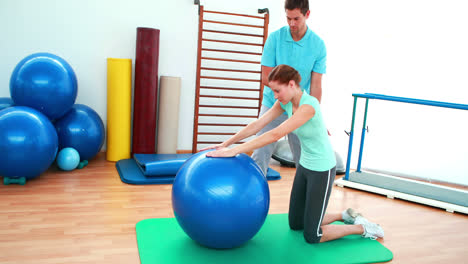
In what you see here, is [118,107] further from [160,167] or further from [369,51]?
[369,51]

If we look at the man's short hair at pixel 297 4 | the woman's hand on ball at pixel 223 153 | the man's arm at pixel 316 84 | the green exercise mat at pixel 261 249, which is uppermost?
the man's short hair at pixel 297 4

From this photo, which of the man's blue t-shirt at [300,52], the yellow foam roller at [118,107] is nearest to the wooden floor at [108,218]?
the yellow foam roller at [118,107]

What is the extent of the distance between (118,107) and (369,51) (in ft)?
9.85

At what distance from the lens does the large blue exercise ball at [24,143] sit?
3.15 meters

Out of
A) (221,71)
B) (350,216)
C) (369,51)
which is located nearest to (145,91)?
(221,71)

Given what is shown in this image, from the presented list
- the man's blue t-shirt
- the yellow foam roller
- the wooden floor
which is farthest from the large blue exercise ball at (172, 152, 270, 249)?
the yellow foam roller

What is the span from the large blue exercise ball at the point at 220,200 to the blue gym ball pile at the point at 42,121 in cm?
163

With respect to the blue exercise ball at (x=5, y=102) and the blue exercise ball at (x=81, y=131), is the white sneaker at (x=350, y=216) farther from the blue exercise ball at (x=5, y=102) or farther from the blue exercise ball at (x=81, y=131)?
the blue exercise ball at (x=5, y=102)

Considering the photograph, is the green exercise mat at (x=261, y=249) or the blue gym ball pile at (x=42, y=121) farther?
the blue gym ball pile at (x=42, y=121)

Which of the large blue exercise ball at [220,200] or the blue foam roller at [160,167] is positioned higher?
the large blue exercise ball at [220,200]

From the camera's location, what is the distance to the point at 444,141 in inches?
171

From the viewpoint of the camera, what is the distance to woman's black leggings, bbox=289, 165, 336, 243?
2.36 metres

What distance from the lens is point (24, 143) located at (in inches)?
125

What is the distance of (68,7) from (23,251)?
111 inches
